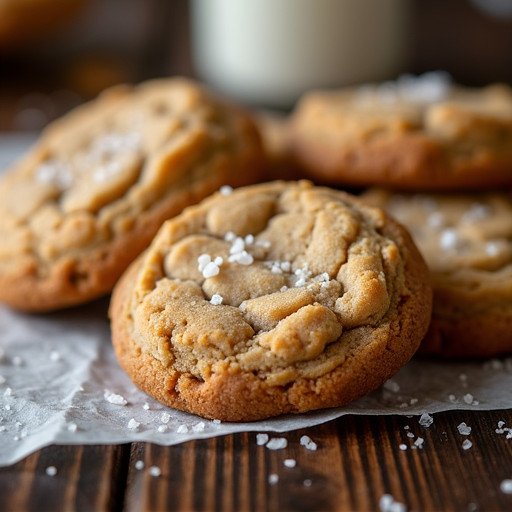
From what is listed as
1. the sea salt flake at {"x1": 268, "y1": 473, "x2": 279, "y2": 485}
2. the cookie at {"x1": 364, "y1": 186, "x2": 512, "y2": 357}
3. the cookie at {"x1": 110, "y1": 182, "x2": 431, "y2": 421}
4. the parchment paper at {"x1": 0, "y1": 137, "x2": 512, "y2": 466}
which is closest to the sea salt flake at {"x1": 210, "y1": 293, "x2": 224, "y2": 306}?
the cookie at {"x1": 110, "y1": 182, "x2": 431, "y2": 421}

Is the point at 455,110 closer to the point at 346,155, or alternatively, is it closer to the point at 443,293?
the point at 346,155

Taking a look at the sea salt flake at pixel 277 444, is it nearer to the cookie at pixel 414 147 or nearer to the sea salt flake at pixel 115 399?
the sea salt flake at pixel 115 399

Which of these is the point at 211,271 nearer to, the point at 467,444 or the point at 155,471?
the point at 155,471

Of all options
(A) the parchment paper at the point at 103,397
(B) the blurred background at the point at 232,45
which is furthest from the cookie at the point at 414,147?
(B) the blurred background at the point at 232,45

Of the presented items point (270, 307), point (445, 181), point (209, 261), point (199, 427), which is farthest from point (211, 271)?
point (445, 181)

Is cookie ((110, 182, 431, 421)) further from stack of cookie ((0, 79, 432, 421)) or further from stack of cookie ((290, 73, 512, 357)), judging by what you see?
stack of cookie ((290, 73, 512, 357))
